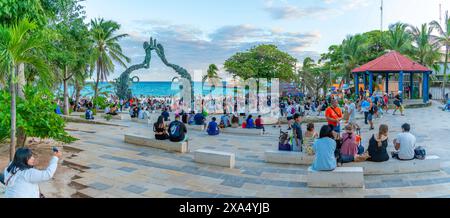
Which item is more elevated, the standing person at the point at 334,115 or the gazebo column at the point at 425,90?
the gazebo column at the point at 425,90

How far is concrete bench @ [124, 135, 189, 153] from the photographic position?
33.7 ft

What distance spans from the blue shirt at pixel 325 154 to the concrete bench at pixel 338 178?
0.33 feet

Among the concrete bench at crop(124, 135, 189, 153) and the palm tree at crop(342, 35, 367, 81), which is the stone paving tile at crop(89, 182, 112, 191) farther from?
the palm tree at crop(342, 35, 367, 81)

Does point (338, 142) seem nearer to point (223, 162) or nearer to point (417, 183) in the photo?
point (417, 183)

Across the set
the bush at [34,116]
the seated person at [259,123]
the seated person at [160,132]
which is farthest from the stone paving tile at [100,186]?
the seated person at [259,123]

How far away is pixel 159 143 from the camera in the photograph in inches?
424

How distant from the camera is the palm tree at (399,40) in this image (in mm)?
36906

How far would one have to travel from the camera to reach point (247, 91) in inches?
1593

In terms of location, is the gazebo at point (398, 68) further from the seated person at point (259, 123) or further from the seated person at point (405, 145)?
the seated person at point (405, 145)

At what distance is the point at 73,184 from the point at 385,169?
6.87 meters

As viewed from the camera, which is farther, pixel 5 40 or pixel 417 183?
pixel 417 183

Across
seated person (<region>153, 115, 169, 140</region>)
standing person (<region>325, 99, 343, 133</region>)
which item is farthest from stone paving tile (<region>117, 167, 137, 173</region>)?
standing person (<region>325, 99, 343, 133</region>)

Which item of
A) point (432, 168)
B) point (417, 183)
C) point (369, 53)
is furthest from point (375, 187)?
point (369, 53)

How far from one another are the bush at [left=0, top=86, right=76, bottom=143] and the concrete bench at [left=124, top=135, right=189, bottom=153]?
128 inches
